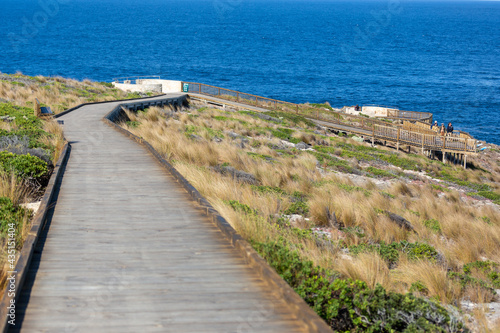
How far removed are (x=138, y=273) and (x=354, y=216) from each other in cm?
630

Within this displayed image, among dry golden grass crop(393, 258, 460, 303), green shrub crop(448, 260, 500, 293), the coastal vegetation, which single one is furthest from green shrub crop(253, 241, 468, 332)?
the coastal vegetation

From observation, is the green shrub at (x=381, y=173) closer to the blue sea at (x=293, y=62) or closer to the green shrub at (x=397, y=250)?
the green shrub at (x=397, y=250)

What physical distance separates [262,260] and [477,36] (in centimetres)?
21092

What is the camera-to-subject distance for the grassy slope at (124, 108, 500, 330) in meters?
7.61

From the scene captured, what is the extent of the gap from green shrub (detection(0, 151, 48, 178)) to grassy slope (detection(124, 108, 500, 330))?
3223mm

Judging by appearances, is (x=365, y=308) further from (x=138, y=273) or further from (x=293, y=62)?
(x=293, y=62)

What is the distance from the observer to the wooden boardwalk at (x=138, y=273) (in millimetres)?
5043

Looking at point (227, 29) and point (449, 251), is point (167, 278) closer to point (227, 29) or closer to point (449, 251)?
point (449, 251)

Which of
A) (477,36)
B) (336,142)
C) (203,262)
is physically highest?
(477,36)

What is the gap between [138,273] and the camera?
6168 mm

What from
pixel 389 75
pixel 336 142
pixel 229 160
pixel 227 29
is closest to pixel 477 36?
pixel 227 29

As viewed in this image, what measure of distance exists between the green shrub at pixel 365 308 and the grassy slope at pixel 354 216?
0.91 metres

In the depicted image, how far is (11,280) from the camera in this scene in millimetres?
5598

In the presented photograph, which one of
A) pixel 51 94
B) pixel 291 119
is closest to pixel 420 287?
pixel 51 94
